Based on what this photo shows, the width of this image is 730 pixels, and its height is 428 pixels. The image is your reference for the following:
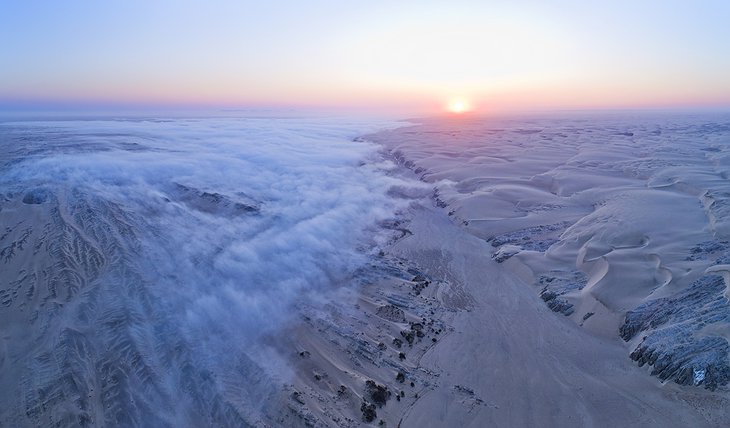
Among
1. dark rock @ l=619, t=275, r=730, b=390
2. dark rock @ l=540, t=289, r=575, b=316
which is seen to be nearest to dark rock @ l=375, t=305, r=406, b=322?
dark rock @ l=540, t=289, r=575, b=316

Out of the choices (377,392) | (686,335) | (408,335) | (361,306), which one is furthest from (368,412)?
(686,335)

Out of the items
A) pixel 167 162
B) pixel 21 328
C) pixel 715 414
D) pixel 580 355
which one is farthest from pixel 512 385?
pixel 167 162

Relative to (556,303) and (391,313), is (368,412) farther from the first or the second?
(556,303)

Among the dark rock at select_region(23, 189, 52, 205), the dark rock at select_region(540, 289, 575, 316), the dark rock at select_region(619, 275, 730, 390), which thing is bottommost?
the dark rock at select_region(540, 289, 575, 316)

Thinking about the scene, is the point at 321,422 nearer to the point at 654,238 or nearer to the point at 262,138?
the point at 654,238

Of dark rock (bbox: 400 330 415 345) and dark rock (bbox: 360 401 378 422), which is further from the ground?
dark rock (bbox: 400 330 415 345)

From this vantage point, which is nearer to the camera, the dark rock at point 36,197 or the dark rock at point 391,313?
the dark rock at point 391,313

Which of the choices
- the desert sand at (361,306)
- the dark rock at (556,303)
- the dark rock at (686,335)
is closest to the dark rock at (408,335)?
the desert sand at (361,306)

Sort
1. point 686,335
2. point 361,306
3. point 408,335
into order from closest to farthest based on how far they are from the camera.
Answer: point 686,335, point 408,335, point 361,306

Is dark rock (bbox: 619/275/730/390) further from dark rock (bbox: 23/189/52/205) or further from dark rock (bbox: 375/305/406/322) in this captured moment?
dark rock (bbox: 23/189/52/205)

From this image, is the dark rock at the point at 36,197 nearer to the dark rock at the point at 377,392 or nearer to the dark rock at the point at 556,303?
the dark rock at the point at 377,392

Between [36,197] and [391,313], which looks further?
[36,197]
